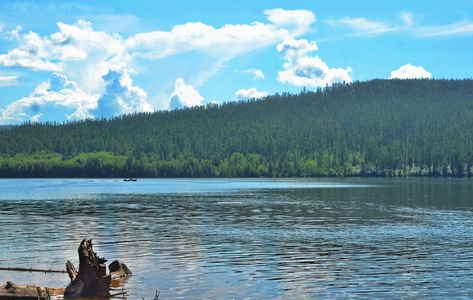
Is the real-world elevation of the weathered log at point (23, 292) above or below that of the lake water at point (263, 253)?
above

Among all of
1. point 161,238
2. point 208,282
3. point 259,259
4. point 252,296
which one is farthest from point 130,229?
point 252,296

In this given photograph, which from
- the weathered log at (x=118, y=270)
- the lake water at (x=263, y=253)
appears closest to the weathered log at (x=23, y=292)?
the lake water at (x=263, y=253)

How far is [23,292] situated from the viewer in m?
25.6

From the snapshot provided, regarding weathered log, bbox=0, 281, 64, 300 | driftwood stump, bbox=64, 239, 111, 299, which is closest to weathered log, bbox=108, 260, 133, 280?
driftwood stump, bbox=64, 239, 111, 299

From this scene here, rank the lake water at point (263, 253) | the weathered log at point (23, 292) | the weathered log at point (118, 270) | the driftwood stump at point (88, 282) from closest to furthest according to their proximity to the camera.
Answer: the weathered log at point (23, 292) < the driftwood stump at point (88, 282) < the lake water at point (263, 253) < the weathered log at point (118, 270)

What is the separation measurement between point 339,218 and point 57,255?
39373 mm

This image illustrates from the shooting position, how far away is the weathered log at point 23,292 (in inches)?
989

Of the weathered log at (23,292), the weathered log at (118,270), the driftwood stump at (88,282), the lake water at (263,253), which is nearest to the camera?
the weathered log at (23,292)

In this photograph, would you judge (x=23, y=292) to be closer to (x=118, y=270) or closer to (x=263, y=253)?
(x=118, y=270)

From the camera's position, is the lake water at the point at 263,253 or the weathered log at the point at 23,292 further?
the lake water at the point at 263,253

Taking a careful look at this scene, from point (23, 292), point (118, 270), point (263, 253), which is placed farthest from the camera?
point (263, 253)

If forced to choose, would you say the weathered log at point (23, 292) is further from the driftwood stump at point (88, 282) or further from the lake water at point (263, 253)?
the lake water at point (263, 253)

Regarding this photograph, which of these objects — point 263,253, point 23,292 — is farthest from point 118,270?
point 263,253

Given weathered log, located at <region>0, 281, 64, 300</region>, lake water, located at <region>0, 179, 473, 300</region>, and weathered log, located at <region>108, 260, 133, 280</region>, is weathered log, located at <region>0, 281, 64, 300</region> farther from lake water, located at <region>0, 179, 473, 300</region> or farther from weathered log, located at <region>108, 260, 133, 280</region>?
weathered log, located at <region>108, 260, 133, 280</region>
